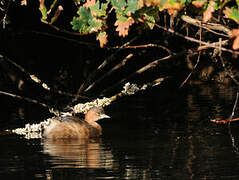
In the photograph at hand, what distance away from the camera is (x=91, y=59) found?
19859mm

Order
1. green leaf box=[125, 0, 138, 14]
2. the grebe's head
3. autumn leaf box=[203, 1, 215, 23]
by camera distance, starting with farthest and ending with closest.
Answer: the grebe's head
green leaf box=[125, 0, 138, 14]
autumn leaf box=[203, 1, 215, 23]

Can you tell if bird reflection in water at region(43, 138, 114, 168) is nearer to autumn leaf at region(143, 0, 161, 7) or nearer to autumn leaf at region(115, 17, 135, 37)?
autumn leaf at region(115, 17, 135, 37)

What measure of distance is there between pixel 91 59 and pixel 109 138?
9.31m

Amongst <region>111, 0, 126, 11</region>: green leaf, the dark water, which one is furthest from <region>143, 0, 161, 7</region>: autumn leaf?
the dark water

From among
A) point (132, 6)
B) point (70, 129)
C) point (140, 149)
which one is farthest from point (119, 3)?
point (70, 129)

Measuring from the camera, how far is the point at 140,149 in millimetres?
9453

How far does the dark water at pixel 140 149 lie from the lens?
315 inches

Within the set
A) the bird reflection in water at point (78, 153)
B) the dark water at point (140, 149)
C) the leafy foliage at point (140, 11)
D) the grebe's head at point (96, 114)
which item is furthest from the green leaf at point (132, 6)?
the grebe's head at point (96, 114)

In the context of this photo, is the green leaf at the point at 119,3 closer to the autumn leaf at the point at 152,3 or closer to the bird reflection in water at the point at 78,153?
the autumn leaf at the point at 152,3

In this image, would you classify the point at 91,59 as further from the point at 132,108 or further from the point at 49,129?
the point at 49,129

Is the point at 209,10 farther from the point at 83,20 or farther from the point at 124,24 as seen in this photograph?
the point at 83,20

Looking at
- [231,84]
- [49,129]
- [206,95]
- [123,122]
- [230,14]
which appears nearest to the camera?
[230,14]

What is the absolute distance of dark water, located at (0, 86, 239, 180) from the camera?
8.00 meters

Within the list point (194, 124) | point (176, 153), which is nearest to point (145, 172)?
point (176, 153)
